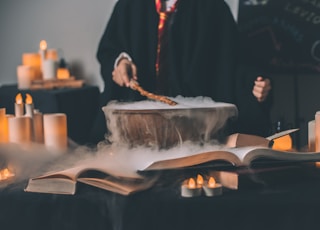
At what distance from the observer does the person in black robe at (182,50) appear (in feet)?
7.43

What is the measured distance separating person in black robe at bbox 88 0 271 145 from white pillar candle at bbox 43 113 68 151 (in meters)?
0.84

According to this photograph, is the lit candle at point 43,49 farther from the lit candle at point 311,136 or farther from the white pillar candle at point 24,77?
the lit candle at point 311,136

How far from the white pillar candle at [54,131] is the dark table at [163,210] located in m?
0.34

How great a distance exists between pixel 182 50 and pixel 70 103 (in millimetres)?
820

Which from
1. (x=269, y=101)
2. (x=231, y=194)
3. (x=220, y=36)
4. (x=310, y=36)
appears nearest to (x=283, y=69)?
(x=310, y=36)

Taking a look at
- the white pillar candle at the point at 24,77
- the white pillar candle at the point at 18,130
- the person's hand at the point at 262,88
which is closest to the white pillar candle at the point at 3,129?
the white pillar candle at the point at 18,130

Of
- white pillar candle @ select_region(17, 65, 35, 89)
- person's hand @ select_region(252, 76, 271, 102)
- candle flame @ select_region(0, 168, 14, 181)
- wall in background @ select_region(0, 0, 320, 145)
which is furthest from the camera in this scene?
wall in background @ select_region(0, 0, 320, 145)

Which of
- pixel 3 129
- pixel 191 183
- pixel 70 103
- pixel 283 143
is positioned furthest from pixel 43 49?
pixel 191 183

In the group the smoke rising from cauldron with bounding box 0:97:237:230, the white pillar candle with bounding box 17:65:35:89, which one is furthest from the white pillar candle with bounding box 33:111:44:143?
the white pillar candle with bounding box 17:65:35:89

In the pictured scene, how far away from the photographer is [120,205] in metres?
0.97

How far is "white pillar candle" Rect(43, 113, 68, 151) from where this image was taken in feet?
4.44

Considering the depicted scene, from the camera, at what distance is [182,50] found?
2340mm

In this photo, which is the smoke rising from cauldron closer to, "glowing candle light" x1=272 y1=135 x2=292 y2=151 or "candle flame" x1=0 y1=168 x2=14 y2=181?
"candle flame" x1=0 y1=168 x2=14 y2=181

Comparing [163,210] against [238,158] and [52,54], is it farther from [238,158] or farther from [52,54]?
[52,54]
